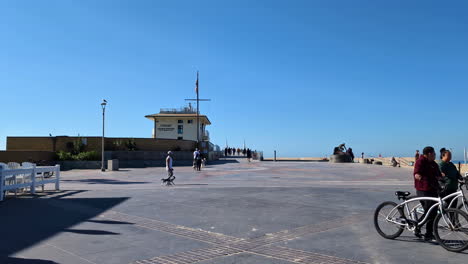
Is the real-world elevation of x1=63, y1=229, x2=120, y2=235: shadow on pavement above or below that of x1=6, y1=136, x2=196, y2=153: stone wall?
below

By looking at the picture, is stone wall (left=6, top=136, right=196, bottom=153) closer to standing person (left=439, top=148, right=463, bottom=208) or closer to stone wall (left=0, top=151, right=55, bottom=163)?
stone wall (left=0, top=151, right=55, bottom=163)

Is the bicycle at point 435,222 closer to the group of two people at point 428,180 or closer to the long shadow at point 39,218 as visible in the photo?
the group of two people at point 428,180

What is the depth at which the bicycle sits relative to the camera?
20.2 ft

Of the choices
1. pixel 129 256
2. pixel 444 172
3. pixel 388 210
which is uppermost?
pixel 444 172

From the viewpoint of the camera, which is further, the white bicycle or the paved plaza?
the white bicycle

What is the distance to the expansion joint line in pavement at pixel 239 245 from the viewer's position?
5.76m

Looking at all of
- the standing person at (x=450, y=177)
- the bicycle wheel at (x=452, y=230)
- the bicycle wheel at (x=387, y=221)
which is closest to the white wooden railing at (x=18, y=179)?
the bicycle wheel at (x=387, y=221)

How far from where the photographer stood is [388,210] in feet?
23.9

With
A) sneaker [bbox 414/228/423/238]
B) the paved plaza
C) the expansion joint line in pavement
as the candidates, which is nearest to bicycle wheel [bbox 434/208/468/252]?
the paved plaza

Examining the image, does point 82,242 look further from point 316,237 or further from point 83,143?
point 83,143

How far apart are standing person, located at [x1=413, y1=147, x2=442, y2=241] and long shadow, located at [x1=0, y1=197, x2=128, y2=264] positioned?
225 inches

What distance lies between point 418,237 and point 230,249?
130 inches

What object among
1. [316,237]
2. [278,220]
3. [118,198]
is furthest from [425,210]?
[118,198]

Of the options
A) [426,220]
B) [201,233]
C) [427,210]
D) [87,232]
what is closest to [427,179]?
[427,210]
